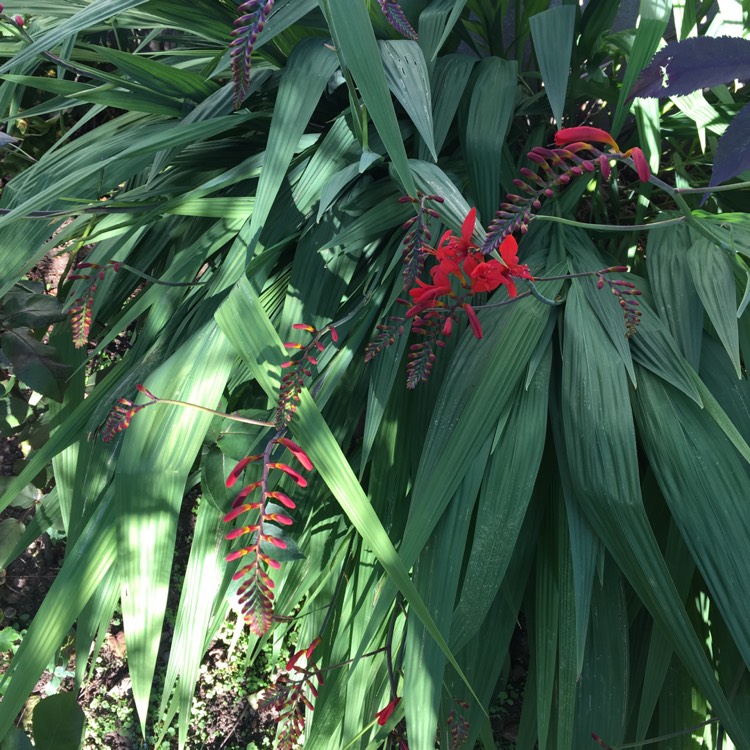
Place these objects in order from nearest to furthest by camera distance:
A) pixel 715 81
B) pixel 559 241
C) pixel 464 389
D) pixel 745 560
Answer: pixel 715 81 → pixel 745 560 → pixel 464 389 → pixel 559 241

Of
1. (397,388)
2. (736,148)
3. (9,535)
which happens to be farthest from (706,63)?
(9,535)

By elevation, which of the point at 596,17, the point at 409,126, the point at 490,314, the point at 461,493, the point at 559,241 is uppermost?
the point at 596,17

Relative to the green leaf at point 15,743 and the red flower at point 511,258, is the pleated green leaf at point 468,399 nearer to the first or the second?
the red flower at point 511,258

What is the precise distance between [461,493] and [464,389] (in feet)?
0.40

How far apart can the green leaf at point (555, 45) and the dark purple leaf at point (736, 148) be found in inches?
16.6

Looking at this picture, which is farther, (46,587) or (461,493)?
(46,587)

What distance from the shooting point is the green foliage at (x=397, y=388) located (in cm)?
69

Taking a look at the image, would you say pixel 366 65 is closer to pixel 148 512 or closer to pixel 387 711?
pixel 148 512

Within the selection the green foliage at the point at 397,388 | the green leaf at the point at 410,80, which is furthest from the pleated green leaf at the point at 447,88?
the green leaf at the point at 410,80

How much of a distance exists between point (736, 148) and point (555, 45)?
49cm

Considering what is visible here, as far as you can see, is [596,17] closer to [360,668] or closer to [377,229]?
[377,229]

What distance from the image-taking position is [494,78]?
94 cm

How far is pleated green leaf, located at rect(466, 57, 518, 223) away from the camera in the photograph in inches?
34.6

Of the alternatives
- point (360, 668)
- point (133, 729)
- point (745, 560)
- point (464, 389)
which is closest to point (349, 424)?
point (464, 389)
